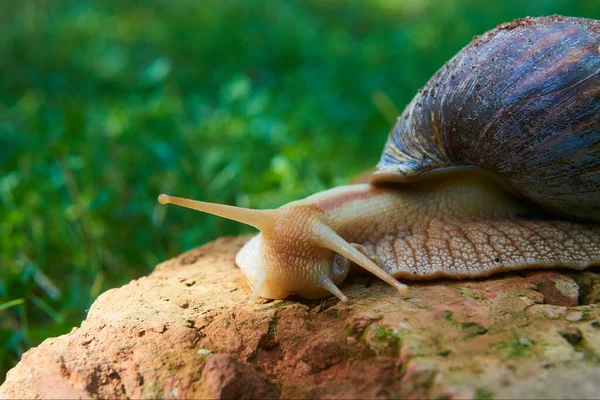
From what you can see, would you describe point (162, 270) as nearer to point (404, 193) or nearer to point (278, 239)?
point (278, 239)

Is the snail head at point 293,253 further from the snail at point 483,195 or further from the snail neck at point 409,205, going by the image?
the snail neck at point 409,205

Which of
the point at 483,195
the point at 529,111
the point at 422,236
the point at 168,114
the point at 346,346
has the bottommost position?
the point at 346,346

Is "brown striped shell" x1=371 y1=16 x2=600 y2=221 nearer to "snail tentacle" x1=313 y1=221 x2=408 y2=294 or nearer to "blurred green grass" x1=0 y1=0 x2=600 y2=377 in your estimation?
"snail tentacle" x1=313 y1=221 x2=408 y2=294

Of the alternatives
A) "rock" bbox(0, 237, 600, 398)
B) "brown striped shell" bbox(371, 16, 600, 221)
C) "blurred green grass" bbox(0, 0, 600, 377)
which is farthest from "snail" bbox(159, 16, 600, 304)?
"blurred green grass" bbox(0, 0, 600, 377)

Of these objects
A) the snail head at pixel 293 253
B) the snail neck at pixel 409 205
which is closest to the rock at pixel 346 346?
the snail head at pixel 293 253

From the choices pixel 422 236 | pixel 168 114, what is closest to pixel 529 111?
pixel 422 236

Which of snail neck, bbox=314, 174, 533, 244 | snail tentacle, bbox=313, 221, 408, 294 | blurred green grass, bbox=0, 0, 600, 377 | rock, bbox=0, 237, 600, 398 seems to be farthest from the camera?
blurred green grass, bbox=0, 0, 600, 377

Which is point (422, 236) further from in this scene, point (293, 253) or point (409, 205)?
point (293, 253)

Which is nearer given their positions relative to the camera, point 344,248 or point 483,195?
point 344,248

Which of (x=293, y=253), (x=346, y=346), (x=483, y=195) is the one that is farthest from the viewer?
(x=483, y=195)
